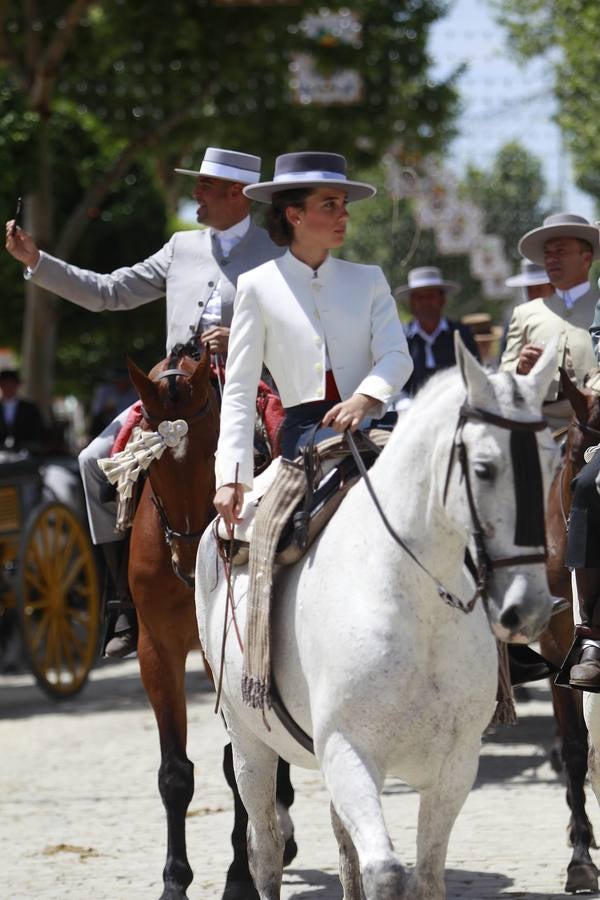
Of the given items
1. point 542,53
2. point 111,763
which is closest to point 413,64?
point 542,53

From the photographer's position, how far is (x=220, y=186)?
743 centimetres

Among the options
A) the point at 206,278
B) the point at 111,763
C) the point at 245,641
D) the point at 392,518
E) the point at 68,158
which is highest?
the point at 68,158

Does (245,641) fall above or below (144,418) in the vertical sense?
below

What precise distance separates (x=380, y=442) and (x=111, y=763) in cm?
588

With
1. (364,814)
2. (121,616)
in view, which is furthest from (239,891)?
(364,814)

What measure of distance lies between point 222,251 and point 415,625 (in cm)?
301

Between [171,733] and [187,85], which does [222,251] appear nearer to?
[171,733]

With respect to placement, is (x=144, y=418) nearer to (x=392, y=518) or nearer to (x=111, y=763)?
(x=392, y=518)

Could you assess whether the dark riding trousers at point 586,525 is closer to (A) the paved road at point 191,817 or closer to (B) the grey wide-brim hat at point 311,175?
(A) the paved road at point 191,817

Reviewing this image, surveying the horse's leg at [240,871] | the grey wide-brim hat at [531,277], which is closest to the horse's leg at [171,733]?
the horse's leg at [240,871]

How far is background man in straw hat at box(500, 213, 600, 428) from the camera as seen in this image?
8.19 m

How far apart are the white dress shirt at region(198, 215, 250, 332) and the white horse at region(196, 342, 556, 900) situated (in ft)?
7.80

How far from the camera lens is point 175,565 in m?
7.01

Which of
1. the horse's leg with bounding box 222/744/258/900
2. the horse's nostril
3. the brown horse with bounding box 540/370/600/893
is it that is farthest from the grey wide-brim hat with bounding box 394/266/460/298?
the horse's nostril
